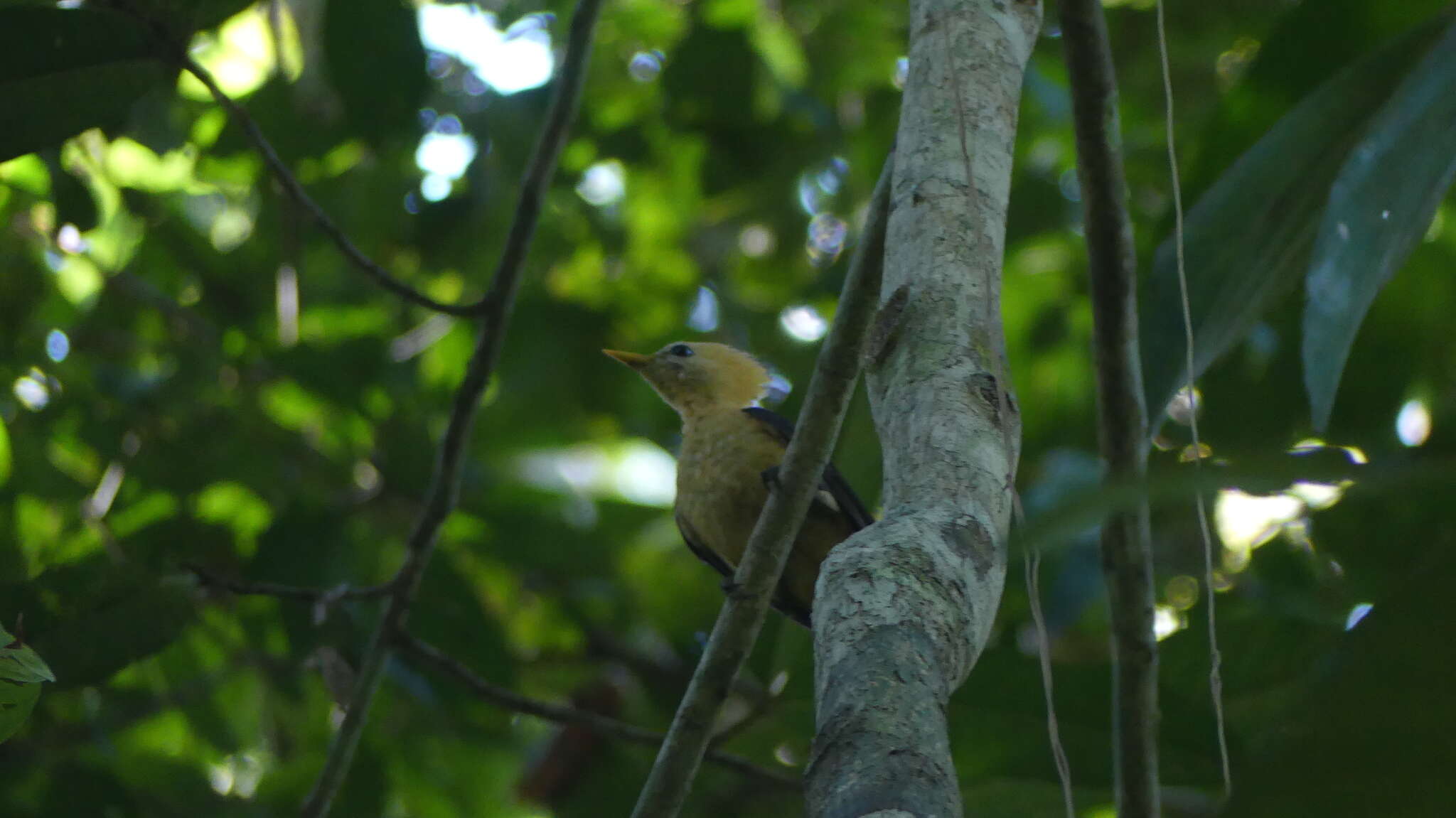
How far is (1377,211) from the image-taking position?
190 cm

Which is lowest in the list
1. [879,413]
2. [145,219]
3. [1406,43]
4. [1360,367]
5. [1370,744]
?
[1370,744]

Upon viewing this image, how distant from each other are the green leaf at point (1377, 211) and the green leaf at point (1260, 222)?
0.23 m

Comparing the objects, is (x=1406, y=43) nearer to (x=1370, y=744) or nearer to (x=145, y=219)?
(x=1370, y=744)

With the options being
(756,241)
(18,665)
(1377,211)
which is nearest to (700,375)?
(756,241)

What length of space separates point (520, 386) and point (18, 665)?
12.9 feet

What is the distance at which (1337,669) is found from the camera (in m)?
0.70

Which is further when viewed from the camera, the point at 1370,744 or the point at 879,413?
the point at 879,413

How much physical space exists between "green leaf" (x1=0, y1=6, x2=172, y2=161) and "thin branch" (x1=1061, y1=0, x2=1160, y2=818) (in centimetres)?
194

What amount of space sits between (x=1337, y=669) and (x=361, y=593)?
2.52 m

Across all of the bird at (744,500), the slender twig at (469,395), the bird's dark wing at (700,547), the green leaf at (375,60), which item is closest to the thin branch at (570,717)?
the slender twig at (469,395)

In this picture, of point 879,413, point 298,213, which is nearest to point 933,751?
point 879,413

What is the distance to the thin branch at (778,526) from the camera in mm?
1975

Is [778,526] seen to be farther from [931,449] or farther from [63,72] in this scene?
[63,72]

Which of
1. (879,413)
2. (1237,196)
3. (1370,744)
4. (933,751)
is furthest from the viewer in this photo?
(1237,196)
